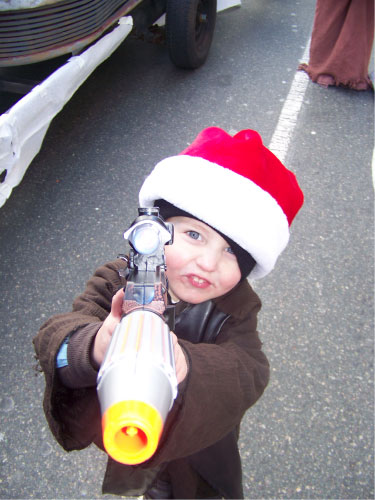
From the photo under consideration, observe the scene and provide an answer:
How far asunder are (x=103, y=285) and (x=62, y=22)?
1.44 m

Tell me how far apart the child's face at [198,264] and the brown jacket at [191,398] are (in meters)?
0.13

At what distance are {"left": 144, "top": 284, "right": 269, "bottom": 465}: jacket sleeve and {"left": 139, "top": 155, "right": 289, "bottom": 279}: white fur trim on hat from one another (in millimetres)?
285

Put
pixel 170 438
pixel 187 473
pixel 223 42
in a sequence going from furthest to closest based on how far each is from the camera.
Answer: pixel 223 42 → pixel 187 473 → pixel 170 438

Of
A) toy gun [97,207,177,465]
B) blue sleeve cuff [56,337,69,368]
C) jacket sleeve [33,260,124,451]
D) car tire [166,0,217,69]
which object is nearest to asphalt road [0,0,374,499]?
car tire [166,0,217,69]

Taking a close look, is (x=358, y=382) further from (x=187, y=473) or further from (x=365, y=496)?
(x=187, y=473)

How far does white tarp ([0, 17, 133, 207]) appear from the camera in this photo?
6.54ft

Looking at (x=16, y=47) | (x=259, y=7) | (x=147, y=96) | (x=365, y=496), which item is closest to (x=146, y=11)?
(x=147, y=96)

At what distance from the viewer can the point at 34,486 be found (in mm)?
1623

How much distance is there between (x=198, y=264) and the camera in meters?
1.19

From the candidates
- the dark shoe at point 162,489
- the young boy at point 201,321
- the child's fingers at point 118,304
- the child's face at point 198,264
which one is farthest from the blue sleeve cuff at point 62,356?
the dark shoe at point 162,489

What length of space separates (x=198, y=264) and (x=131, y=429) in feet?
2.13

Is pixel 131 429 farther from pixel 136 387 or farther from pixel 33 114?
pixel 33 114

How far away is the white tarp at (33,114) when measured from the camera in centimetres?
199

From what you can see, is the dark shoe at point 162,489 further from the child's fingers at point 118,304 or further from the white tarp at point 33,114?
the white tarp at point 33,114
